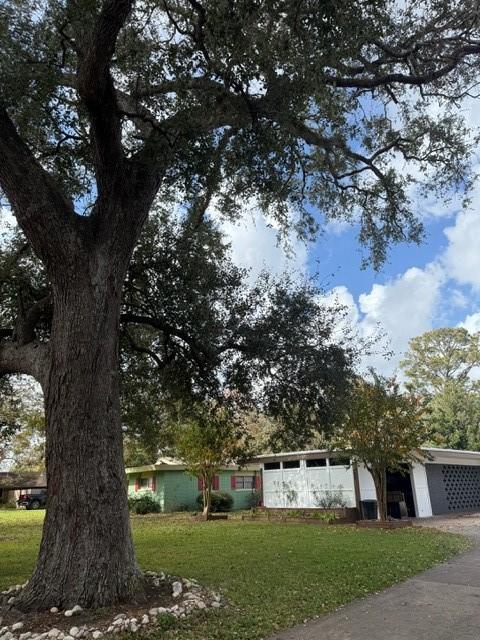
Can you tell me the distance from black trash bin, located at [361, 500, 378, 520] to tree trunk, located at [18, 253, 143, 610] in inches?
590

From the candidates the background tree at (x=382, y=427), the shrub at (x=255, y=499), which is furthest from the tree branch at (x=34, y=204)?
the shrub at (x=255, y=499)

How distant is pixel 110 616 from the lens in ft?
16.5

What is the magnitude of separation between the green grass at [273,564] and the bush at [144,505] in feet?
35.8

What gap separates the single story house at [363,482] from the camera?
19.9m

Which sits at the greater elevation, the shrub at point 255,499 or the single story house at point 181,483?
the single story house at point 181,483

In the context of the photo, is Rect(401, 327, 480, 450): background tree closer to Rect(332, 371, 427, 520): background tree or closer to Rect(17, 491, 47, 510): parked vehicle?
A: Rect(332, 371, 427, 520): background tree

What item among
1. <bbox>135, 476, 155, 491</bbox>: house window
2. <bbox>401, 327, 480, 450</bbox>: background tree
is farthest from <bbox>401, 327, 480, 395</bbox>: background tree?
<bbox>135, 476, 155, 491</bbox>: house window

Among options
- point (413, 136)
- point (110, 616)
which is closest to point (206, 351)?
point (110, 616)

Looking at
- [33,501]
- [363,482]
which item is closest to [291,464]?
[363,482]

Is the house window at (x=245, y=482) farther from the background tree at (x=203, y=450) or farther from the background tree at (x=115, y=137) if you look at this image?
the background tree at (x=115, y=137)

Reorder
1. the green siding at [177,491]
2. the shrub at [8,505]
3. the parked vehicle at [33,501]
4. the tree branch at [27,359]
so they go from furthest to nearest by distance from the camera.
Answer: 1. the shrub at [8,505]
2. the parked vehicle at [33,501]
3. the green siding at [177,491]
4. the tree branch at [27,359]

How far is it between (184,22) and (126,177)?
2883 mm

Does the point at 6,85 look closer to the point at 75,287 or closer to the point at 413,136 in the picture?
the point at 75,287

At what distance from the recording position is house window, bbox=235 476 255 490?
3064 centimetres
